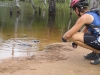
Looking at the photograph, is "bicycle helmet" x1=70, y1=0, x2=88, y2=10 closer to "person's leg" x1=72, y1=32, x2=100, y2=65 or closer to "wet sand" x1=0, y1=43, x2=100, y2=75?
"person's leg" x1=72, y1=32, x2=100, y2=65

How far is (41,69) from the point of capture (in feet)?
14.1

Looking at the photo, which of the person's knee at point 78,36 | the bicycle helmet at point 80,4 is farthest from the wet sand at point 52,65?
the bicycle helmet at point 80,4

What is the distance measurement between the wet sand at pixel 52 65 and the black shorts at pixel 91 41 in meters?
0.40

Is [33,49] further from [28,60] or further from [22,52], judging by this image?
[28,60]

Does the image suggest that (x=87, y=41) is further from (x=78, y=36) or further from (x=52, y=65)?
(x=52, y=65)

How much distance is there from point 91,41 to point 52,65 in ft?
2.75

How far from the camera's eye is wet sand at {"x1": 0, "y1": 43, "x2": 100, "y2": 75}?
4.15 meters

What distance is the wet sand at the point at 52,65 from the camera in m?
4.15

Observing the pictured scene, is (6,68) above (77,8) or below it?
below

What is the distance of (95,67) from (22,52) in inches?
101

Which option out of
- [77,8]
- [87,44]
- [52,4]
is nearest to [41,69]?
[87,44]

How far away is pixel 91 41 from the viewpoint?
4281mm

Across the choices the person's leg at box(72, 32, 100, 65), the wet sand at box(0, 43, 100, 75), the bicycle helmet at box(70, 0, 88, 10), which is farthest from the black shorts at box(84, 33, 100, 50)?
the bicycle helmet at box(70, 0, 88, 10)

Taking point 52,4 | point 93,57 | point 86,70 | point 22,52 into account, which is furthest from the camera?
point 52,4
